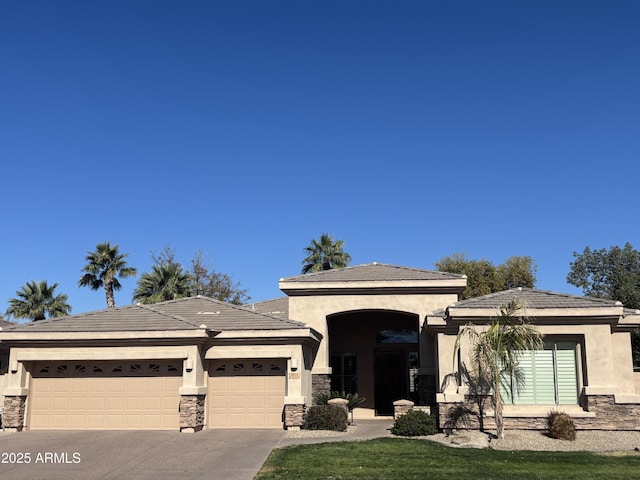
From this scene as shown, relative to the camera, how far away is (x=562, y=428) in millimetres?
17109

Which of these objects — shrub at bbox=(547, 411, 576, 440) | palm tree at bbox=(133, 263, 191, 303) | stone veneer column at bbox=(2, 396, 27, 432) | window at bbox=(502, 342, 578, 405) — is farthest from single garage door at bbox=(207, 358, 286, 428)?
palm tree at bbox=(133, 263, 191, 303)

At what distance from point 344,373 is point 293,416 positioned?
6.48 m

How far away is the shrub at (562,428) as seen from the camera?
1705cm

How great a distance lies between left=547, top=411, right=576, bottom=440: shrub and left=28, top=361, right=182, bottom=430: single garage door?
1109 cm

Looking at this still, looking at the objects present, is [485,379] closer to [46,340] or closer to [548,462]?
[548,462]

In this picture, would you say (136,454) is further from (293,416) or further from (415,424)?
(415,424)

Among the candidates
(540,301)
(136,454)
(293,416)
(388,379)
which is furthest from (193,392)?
(540,301)

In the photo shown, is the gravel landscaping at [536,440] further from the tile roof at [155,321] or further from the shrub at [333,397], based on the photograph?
the tile roof at [155,321]

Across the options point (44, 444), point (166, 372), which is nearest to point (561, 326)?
point (166, 372)

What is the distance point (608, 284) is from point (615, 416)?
42972 millimetres

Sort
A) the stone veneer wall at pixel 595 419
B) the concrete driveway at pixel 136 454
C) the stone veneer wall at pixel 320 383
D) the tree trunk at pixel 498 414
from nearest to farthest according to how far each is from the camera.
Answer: the concrete driveway at pixel 136 454
the tree trunk at pixel 498 414
the stone veneer wall at pixel 595 419
the stone veneer wall at pixel 320 383

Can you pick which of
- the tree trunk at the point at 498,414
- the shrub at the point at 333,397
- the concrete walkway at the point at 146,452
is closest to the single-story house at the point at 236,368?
the shrub at the point at 333,397

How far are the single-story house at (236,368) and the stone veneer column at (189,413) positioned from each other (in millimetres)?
31

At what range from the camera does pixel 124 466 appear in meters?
14.0
